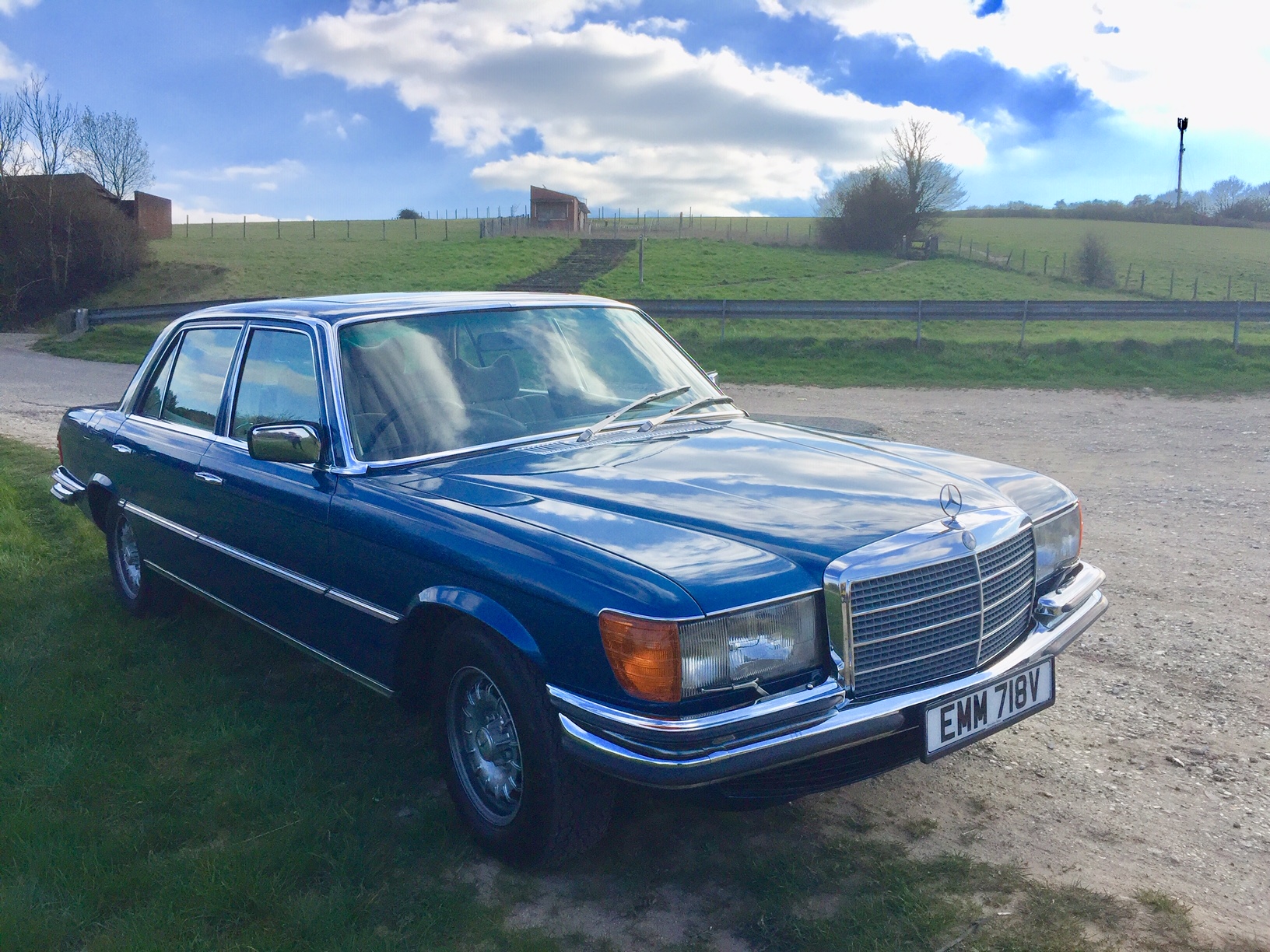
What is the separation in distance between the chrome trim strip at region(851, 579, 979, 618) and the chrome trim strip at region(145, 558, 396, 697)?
1.66 m

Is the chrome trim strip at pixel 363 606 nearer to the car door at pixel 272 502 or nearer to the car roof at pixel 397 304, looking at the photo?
the car door at pixel 272 502

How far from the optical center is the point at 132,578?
18.3 feet

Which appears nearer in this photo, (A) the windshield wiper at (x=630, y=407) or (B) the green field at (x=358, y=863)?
(B) the green field at (x=358, y=863)

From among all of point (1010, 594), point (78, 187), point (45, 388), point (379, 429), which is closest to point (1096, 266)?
point (45, 388)

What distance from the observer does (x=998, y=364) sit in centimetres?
1830

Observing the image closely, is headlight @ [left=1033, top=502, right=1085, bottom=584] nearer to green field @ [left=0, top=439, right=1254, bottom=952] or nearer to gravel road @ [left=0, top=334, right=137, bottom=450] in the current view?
green field @ [left=0, top=439, right=1254, bottom=952]

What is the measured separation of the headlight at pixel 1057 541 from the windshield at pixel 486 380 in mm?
1440

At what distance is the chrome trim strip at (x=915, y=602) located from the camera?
9.17 feet

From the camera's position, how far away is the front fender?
111 inches

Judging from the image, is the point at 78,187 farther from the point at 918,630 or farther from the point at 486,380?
the point at 918,630

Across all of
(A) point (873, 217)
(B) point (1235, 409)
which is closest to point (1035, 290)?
(A) point (873, 217)

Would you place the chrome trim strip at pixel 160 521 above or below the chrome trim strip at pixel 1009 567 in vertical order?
below

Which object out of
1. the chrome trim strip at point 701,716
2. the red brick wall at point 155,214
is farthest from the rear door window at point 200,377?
the red brick wall at point 155,214

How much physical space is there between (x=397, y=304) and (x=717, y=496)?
70.1 inches
